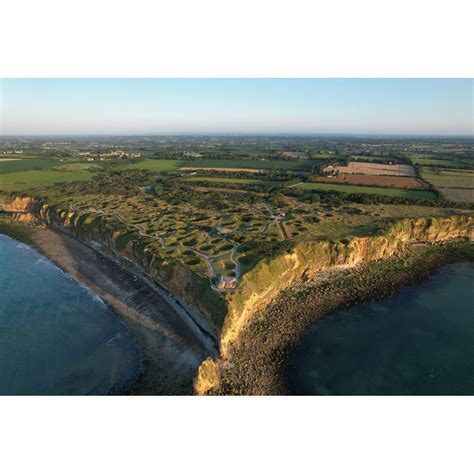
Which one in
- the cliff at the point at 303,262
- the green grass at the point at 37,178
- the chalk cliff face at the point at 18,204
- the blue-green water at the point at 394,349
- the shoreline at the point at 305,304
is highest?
the green grass at the point at 37,178

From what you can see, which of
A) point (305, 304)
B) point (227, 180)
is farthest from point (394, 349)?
point (227, 180)

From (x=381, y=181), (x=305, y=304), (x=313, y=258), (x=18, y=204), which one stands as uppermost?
(x=381, y=181)

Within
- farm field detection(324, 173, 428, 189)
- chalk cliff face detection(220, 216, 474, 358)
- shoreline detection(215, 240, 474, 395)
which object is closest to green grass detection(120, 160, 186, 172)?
farm field detection(324, 173, 428, 189)

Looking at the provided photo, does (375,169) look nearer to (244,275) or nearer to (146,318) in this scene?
(244,275)

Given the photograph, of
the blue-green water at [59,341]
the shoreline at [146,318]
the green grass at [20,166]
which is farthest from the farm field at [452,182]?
the green grass at [20,166]

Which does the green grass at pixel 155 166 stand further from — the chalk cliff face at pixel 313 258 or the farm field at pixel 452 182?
the chalk cliff face at pixel 313 258

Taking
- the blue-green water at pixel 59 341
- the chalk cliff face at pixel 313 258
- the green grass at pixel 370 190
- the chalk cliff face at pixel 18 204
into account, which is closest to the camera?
the blue-green water at pixel 59 341
